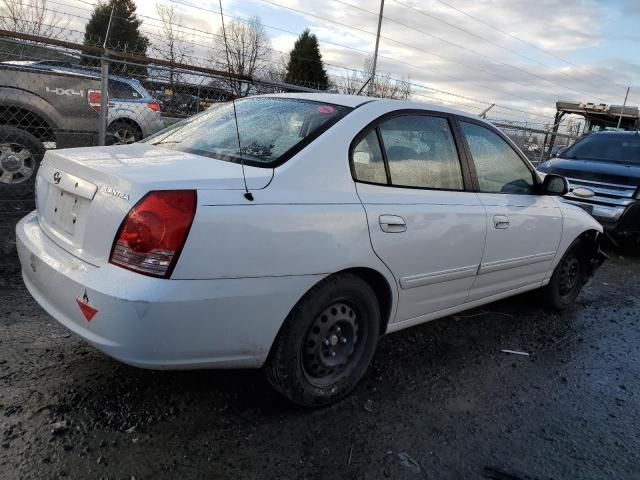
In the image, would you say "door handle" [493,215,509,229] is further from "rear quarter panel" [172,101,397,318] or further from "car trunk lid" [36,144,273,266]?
"car trunk lid" [36,144,273,266]

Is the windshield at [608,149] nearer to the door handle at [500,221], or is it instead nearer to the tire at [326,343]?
the door handle at [500,221]

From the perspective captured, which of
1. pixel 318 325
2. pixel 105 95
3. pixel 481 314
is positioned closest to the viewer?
pixel 318 325

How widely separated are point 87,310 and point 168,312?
0.39 meters

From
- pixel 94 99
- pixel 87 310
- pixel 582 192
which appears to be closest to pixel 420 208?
pixel 87 310

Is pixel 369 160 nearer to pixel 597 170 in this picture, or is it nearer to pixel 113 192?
pixel 113 192

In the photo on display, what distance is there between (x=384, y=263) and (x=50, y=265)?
1.63 m

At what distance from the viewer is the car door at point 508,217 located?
358cm

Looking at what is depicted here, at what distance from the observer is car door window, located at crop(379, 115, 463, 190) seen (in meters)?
3.04

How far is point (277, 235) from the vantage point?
7.69 ft

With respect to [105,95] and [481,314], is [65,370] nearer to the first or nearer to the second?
[481,314]

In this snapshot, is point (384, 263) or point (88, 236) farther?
point (384, 263)

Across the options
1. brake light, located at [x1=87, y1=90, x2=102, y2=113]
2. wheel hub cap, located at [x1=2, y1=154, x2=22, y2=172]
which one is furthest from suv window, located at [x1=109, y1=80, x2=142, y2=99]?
wheel hub cap, located at [x1=2, y1=154, x2=22, y2=172]

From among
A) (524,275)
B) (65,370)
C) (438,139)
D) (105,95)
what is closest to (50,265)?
(65,370)

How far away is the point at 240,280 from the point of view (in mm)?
2270
